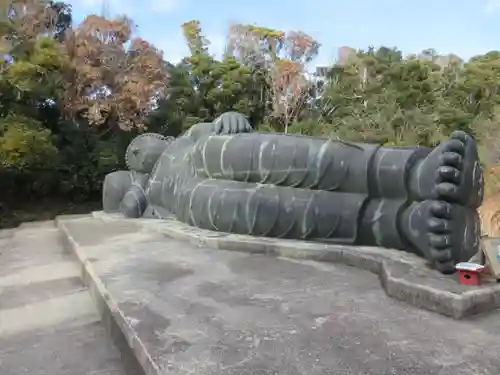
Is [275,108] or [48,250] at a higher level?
[275,108]

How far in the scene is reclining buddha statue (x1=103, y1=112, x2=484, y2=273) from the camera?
234 centimetres

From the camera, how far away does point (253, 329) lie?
1827 millimetres

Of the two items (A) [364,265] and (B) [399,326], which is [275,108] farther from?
(B) [399,326]

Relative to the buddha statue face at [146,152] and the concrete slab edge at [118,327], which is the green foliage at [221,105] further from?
the concrete slab edge at [118,327]

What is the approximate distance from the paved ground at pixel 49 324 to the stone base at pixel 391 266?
0.93 metres

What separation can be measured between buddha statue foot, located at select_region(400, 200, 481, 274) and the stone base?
8cm

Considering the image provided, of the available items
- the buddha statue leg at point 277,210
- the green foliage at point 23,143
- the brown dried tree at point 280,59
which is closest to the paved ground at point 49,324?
the buddha statue leg at point 277,210

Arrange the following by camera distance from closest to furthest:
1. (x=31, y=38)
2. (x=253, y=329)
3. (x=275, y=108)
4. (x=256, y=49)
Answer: (x=253, y=329) < (x=31, y=38) < (x=275, y=108) < (x=256, y=49)

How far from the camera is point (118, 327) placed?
198 cm

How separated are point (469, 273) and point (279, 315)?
876mm

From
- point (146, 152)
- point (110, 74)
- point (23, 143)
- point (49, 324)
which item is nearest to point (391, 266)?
point (49, 324)

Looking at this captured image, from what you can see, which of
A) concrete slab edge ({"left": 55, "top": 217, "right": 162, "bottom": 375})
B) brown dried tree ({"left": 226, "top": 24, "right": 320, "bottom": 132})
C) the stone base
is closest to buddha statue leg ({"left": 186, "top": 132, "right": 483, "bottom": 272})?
the stone base

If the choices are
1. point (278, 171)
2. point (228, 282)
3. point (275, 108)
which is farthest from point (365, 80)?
point (228, 282)

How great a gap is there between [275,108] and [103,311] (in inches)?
450
